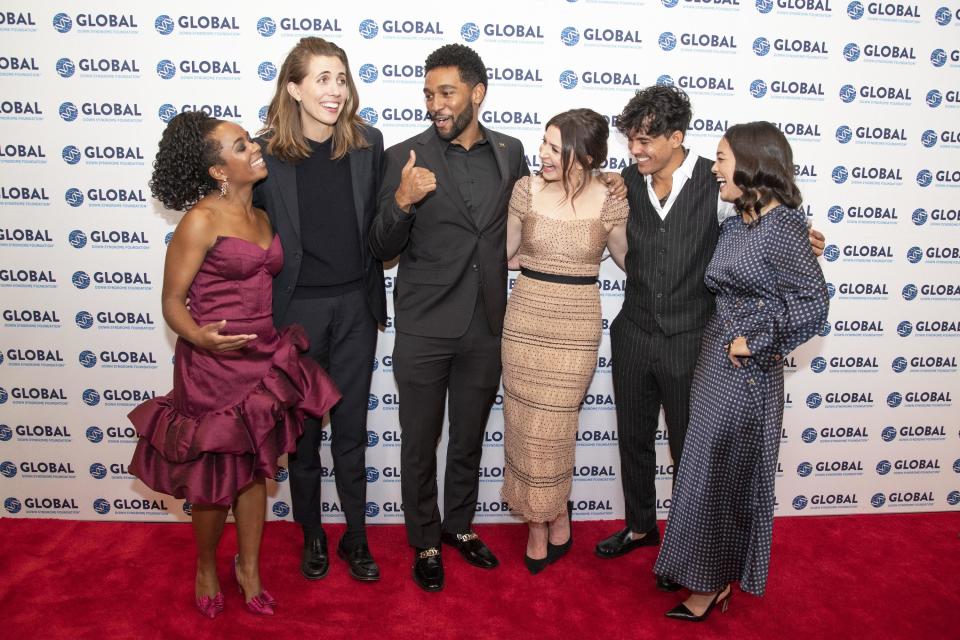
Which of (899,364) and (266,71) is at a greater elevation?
(266,71)

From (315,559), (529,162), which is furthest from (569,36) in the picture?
(315,559)

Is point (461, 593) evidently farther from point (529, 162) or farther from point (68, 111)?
point (68, 111)

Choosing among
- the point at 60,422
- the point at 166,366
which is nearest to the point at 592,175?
the point at 166,366

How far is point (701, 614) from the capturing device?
272 cm

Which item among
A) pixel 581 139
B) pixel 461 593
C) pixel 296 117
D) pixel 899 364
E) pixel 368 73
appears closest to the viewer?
pixel 581 139

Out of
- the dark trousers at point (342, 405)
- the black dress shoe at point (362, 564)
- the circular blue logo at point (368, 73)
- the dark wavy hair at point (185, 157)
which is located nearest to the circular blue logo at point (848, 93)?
the circular blue logo at point (368, 73)

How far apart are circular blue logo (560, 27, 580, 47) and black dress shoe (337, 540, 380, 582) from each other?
2.55m

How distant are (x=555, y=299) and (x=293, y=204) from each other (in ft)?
3.71

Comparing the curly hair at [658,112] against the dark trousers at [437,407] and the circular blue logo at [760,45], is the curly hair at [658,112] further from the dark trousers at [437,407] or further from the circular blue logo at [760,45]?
the dark trousers at [437,407]

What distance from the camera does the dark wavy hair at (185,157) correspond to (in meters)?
2.35

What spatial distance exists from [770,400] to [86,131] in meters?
3.24

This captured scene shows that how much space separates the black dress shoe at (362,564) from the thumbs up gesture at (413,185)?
1583 mm

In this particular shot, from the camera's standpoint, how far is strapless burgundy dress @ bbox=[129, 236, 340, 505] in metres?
2.39

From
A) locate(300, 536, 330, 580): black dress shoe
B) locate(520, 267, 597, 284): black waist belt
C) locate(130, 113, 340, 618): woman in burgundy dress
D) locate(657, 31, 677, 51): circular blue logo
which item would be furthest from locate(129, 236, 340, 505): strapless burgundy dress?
locate(657, 31, 677, 51): circular blue logo
